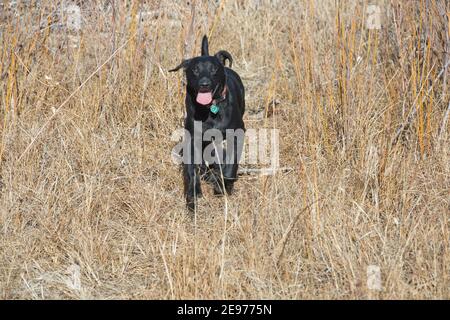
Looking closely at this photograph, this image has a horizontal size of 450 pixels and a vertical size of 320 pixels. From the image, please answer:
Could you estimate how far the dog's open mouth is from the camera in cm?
445

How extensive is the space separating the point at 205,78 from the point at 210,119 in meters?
0.31

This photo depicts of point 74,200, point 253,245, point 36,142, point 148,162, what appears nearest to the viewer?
point 253,245

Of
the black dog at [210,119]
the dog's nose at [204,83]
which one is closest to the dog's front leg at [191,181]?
Answer: the black dog at [210,119]

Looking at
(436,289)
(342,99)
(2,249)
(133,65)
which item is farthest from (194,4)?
(436,289)

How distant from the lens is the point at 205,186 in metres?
4.68

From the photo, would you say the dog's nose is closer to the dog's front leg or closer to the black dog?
the black dog

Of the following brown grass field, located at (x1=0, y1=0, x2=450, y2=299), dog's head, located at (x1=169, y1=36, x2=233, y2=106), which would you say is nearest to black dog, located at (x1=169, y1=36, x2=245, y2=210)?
dog's head, located at (x1=169, y1=36, x2=233, y2=106)

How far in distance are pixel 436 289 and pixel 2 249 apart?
7.14 ft

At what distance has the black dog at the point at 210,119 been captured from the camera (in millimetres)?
4461

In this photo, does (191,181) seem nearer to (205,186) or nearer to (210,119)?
(205,186)

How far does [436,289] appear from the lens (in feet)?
9.91

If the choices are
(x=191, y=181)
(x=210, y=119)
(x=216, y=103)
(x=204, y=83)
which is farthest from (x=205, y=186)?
(x=204, y=83)

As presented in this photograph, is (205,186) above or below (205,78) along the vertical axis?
below

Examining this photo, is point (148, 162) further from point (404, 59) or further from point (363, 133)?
point (404, 59)
